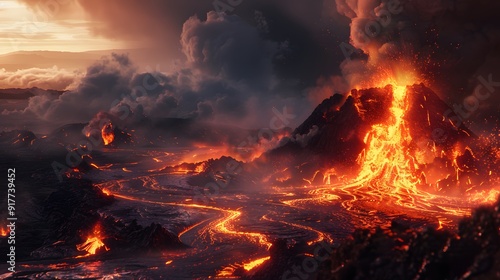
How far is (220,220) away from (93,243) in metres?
18.1

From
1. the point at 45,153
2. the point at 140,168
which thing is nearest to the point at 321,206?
the point at 140,168

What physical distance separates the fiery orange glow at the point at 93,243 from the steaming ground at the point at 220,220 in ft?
11.9

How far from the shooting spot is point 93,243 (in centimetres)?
5369

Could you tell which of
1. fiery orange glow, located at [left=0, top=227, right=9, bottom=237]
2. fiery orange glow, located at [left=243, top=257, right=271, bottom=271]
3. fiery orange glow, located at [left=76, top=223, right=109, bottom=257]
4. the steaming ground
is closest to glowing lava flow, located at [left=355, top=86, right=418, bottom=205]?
the steaming ground

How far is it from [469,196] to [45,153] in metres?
140

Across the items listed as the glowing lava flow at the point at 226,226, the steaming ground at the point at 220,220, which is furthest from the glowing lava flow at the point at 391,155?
the glowing lava flow at the point at 226,226

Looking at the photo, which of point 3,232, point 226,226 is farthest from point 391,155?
point 3,232

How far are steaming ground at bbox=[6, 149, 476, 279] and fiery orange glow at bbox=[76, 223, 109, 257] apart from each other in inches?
143

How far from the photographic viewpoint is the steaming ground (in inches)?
1740

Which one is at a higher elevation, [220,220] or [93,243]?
[220,220]

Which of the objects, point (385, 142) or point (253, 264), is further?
point (385, 142)

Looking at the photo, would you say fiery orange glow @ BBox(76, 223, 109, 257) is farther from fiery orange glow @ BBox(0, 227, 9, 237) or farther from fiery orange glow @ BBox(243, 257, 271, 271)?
fiery orange glow @ BBox(243, 257, 271, 271)

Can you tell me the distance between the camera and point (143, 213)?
72.9 meters

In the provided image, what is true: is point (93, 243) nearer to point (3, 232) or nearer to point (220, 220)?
point (3, 232)
